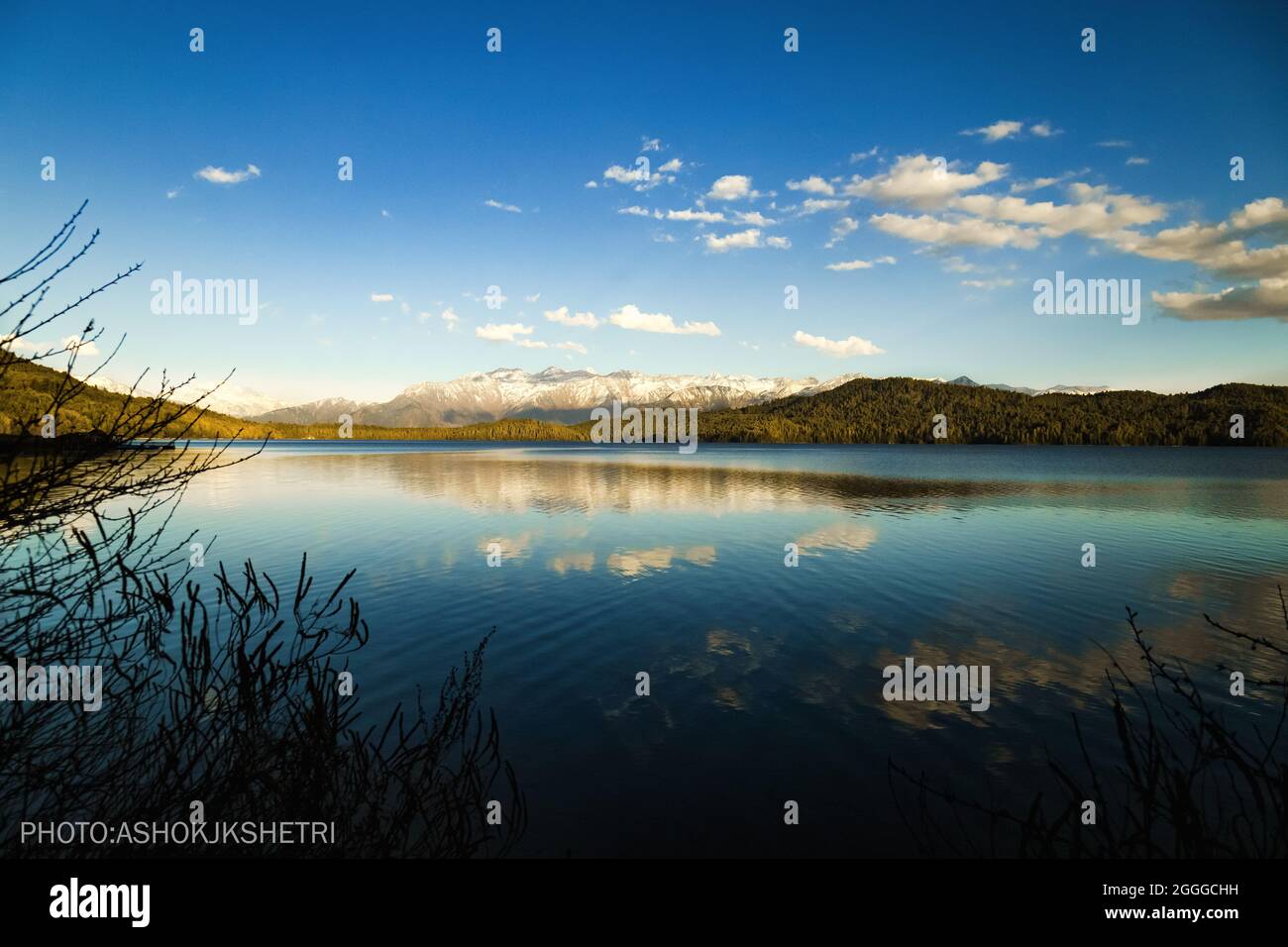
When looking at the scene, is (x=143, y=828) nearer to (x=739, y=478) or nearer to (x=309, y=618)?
(x=309, y=618)

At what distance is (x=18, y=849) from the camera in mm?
6180

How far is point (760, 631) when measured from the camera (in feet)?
54.7

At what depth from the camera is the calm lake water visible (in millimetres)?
9195

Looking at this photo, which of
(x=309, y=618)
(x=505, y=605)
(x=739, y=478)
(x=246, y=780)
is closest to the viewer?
(x=246, y=780)

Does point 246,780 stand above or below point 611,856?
above

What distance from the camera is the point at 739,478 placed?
69812 millimetres

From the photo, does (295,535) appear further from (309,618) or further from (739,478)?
(739,478)

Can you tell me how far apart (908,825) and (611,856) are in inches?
163

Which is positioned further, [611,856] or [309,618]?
[309,618]

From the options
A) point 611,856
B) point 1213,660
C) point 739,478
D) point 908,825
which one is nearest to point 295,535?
point 611,856

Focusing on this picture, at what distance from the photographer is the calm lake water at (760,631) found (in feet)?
30.2
